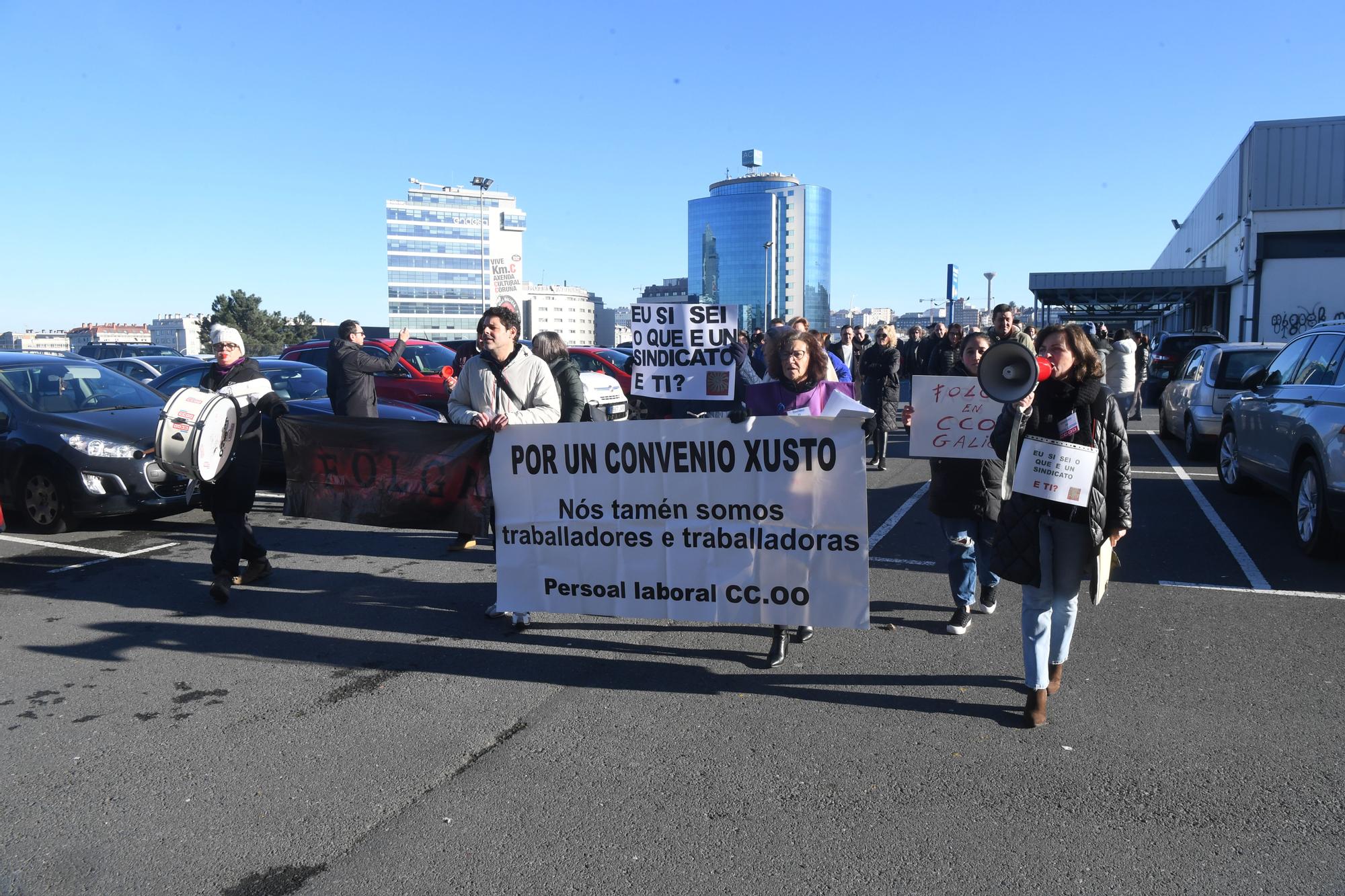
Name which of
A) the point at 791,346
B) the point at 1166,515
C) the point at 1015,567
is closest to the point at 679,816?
the point at 1015,567

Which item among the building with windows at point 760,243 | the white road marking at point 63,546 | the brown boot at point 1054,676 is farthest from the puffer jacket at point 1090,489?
the building with windows at point 760,243

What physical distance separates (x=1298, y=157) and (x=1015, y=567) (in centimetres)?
3498

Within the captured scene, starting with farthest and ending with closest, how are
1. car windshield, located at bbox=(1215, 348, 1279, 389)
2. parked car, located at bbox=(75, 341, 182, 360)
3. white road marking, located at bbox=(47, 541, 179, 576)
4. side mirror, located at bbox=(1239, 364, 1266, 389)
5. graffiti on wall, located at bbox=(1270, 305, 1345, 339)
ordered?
parked car, located at bbox=(75, 341, 182, 360)
graffiti on wall, located at bbox=(1270, 305, 1345, 339)
car windshield, located at bbox=(1215, 348, 1279, 389)
side mirror, located at bbox=(1239, 364, 1266, 389)
white road marking, located at bbox=(47, 541, 179, 576)

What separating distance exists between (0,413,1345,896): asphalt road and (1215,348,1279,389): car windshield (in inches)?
264

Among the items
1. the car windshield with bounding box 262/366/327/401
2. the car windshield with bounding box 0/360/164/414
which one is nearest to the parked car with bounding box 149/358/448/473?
the car windshield with bounding box 262/366/327/401

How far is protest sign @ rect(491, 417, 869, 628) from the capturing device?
187 inches

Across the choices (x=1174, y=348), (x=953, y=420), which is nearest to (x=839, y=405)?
(x=953, y=420)

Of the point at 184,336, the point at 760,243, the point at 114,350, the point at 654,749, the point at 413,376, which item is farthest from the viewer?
the point at 760,243

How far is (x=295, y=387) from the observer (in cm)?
1215

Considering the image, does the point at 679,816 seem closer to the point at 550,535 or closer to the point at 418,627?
the point at 550,535

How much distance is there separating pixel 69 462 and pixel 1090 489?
8435 millimetres

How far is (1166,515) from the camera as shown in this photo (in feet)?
29.9

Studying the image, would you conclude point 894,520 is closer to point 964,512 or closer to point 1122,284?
point 964,512

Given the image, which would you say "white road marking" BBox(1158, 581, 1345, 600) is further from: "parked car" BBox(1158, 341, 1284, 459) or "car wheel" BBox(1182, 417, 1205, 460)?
"car wheel" BBox(1182, 417, 1205, 460)
